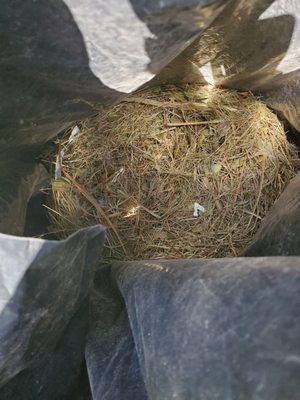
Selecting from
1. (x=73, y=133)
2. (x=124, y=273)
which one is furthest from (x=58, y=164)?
(x=124, y=273)

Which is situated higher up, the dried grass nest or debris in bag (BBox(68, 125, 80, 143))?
debris in bag (BBox(68, 125, 80, 143))

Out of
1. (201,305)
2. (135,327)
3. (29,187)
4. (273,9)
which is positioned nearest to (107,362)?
(135,327)

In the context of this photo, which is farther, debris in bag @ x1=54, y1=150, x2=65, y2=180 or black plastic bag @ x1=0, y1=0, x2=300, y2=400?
debris in bag @ x1=54, y1=150, x2=65, y2=180

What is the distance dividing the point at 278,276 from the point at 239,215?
0.68m

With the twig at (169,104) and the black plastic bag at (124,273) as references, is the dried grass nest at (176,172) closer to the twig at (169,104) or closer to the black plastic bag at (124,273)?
the twig at (169,104)

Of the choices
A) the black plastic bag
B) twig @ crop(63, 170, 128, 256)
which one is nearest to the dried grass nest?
twig @ crop(63, 170, 128, 256)

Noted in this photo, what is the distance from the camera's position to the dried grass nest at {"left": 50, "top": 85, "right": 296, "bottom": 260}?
1217mm

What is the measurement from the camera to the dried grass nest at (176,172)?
1217mm

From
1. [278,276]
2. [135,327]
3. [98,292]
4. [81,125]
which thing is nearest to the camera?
[278,276]

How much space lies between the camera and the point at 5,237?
60 centimetres

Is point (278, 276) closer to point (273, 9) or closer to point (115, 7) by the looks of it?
point (115, 7)

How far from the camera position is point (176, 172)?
126 cm

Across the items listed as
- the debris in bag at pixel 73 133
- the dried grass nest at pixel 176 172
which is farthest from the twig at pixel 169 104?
the debris in bag at pixel 73 133

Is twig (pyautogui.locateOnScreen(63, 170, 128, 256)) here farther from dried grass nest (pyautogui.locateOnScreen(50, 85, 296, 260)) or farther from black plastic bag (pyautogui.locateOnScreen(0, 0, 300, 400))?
black plastic bag (pyautogui.locateOnScreen(0, 0, 300, 400))
